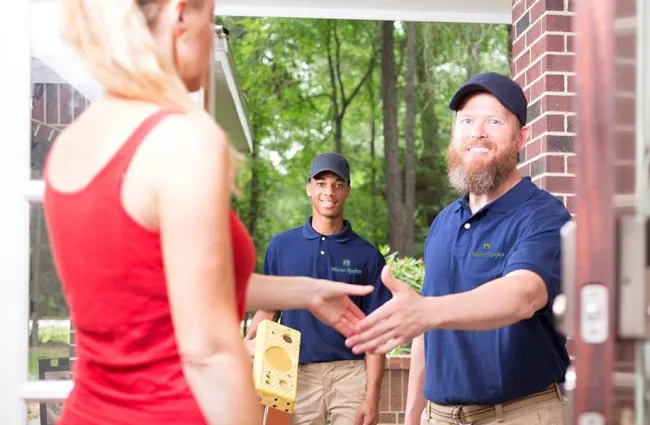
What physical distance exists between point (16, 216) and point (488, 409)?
1.64m

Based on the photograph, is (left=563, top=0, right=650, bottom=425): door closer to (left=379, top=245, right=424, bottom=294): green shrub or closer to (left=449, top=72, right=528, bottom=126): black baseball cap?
(left=449, top=72, right=528, bottom=126): black baseball cap

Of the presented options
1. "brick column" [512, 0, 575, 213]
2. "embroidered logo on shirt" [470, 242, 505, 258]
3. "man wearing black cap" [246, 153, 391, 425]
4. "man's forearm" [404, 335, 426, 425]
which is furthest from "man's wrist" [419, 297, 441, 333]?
"man wearing black cap" [246, 153, 391, 425]

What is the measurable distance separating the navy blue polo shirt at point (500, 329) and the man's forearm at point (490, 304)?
127 millimetres

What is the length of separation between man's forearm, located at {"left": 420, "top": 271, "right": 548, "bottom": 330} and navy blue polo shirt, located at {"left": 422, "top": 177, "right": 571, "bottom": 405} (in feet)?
0.42

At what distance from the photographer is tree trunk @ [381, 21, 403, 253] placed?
819 inches

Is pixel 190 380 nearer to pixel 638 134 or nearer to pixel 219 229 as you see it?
pixel 219 229

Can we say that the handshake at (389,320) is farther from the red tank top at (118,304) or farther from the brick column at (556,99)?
the brick column at (556,99)

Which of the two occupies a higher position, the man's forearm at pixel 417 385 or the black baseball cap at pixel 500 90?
the black baseball cap at pixel 500 90

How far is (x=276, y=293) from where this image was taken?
88.1 inches

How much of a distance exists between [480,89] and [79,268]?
216cm

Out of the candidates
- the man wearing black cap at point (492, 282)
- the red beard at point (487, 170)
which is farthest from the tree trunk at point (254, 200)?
the red beard at point (487, 170)

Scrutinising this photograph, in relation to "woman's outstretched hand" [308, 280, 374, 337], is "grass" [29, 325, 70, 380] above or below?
below

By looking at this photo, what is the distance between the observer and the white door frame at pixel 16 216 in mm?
2666

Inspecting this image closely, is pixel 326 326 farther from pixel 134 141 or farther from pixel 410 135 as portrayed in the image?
pixel 410 135
